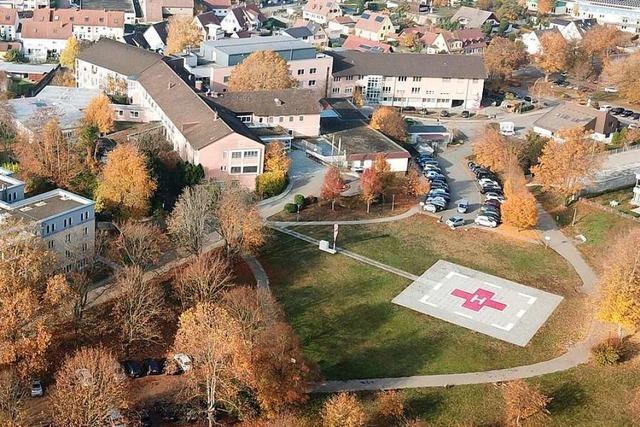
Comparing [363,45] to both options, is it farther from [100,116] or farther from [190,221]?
[190,221]

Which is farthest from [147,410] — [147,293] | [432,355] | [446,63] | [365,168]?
[446,63]

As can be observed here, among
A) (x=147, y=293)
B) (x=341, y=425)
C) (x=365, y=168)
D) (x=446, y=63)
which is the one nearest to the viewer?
(x=341, y=425)

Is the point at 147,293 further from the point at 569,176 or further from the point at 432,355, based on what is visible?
the point at 569,176

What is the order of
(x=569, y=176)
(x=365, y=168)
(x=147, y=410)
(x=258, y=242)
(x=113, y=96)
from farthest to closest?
(x=113, y=96)
(x=365, y=168)
(x=569, y=176)
(x=258, y=242)
(x=147, y=410)

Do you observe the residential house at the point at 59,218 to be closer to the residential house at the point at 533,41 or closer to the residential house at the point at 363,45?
the residential house at the point at 363,45

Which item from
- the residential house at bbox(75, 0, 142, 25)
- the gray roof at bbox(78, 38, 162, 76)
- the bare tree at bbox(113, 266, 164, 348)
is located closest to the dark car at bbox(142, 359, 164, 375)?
the bare tree at bbox(113, 266, 164, 348)

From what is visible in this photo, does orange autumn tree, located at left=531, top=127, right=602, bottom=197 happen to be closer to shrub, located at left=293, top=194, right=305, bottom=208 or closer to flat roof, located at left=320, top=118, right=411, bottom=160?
flat roof, located at left=320, top=118, right=411, bottom=160

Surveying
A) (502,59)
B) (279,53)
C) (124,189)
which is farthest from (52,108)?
(502,59)
